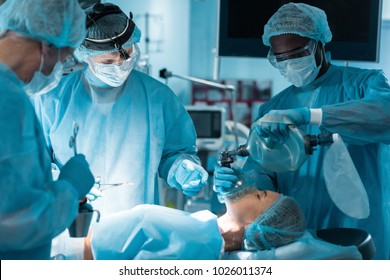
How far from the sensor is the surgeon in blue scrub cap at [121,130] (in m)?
2.33

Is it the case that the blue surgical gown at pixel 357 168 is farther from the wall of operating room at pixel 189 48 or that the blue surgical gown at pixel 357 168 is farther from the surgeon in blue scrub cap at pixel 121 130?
the wall of operating room at pixel 189 48

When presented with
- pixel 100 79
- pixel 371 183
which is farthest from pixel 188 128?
pixel 371 183

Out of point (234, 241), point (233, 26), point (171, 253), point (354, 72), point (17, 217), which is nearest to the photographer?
point (17, 217)

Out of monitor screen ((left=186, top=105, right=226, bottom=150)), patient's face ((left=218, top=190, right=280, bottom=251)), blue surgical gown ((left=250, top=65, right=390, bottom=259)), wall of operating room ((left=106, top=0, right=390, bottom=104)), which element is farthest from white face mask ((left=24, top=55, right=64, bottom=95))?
wall of operating room ((left=106, top=0, right=390, bottom=104))

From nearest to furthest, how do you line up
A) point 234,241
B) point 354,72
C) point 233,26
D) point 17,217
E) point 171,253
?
point 17,217
point 171,253
point 234,241
point 354,72
point 233,26

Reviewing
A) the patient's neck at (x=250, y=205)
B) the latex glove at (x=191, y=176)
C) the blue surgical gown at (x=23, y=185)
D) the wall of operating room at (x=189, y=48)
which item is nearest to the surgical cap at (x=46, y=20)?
the blue surgical gown at (x=23, y=185)

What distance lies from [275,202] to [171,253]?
17.6 inches

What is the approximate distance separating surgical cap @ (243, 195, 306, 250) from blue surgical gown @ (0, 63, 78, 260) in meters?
0.75

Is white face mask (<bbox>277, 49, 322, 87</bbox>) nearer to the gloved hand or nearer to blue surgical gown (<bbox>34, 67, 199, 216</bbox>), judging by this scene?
blue surgical gown (<bbox>34, 67, 199, 216</bbox>)

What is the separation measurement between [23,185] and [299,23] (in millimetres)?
1233

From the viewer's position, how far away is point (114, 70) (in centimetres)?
224

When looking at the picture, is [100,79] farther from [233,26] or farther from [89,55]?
[233,26]

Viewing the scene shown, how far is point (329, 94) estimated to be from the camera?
2289 mm

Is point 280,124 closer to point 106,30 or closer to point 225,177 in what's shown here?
point 225,177
